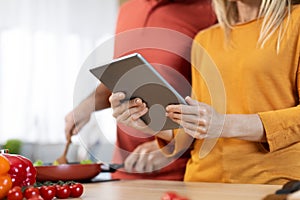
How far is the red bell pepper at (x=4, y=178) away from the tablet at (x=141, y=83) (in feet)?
1.15

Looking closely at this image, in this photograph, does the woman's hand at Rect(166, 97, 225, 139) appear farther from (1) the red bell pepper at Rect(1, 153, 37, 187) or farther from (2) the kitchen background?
(2) the kitchen background

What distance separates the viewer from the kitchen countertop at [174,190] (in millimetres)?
1293

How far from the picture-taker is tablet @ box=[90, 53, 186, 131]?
1.37 meters

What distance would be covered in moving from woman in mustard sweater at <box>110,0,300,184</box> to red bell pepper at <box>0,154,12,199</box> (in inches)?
16.3

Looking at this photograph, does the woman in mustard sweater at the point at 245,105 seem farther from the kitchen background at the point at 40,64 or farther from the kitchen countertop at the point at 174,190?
the kitchen background at the point at 40,64

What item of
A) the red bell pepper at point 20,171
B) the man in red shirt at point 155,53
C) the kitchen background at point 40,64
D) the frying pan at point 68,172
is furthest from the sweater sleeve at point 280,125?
the kitchen background at point 40,64

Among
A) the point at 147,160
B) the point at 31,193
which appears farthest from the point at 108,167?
the point at 31,193

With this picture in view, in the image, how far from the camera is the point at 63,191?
4.28 feet

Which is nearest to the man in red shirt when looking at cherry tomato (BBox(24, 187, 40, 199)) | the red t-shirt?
the red t-shirt

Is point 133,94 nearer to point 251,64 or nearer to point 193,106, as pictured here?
point 193,106

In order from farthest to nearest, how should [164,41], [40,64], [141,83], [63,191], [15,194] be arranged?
[40,64] → [164,41] → [141,83] → [63,191] → [15,194]

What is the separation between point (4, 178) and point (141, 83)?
1.39 ft

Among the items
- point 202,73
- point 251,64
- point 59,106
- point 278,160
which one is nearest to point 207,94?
point 202,73

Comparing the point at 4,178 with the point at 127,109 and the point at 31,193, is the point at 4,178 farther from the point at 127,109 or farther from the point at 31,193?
the point at 127,109
